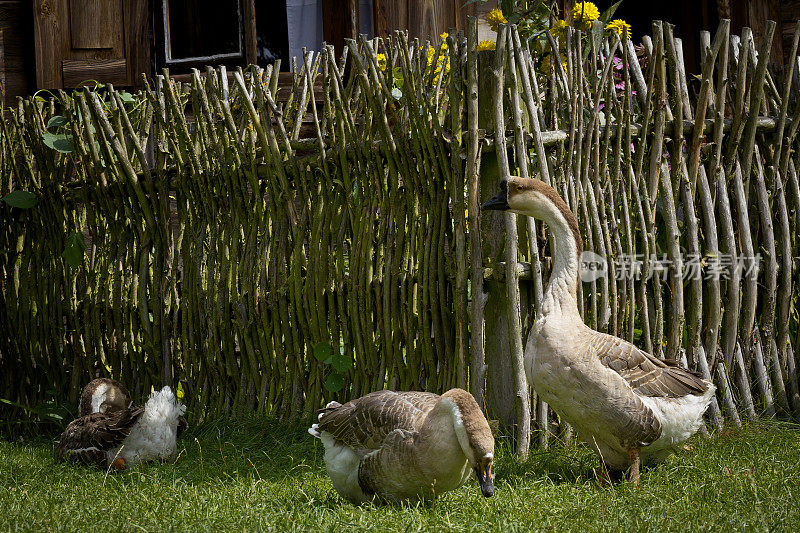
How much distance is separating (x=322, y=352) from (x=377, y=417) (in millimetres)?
1291

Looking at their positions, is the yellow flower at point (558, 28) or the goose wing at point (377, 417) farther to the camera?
the yellow flower at point (558, 28)

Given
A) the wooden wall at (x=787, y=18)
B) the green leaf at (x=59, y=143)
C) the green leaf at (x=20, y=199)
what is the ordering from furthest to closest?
the wooden wall at (x=787, y=18) < the green leaf at (x=20, y=199) < the green leaf at (x=59, y=143)

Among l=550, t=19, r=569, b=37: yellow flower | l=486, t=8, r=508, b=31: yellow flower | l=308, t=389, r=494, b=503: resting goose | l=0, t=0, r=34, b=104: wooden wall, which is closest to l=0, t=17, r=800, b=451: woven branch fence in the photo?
l=550, t=19, r=569, b=37: yellow flower

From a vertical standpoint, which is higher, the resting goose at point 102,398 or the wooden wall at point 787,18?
the wooden wall at point 787,18

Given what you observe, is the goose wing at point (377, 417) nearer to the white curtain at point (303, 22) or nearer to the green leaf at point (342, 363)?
the green leaf at point (342, 363)

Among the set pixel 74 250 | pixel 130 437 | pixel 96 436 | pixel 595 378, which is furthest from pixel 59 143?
pixel 595 378

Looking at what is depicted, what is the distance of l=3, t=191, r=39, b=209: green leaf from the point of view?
6406mm

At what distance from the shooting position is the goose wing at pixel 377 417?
11.8 ft

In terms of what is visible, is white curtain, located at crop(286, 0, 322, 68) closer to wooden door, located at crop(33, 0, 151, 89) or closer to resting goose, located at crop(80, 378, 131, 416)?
wooden door, located at crop(33, 0, 151, 89)

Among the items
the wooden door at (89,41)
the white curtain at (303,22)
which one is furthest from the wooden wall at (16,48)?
the white curtain at (303,22)

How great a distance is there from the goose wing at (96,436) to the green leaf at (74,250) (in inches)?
58.4

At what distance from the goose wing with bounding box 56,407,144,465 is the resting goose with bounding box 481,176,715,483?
2348 millimetres

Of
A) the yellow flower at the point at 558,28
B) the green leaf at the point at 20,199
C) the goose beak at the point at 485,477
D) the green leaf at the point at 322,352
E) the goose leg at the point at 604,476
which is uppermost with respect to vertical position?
the yellow flower at the point at 558,28

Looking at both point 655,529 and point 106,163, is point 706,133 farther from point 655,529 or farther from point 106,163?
point 106,163
